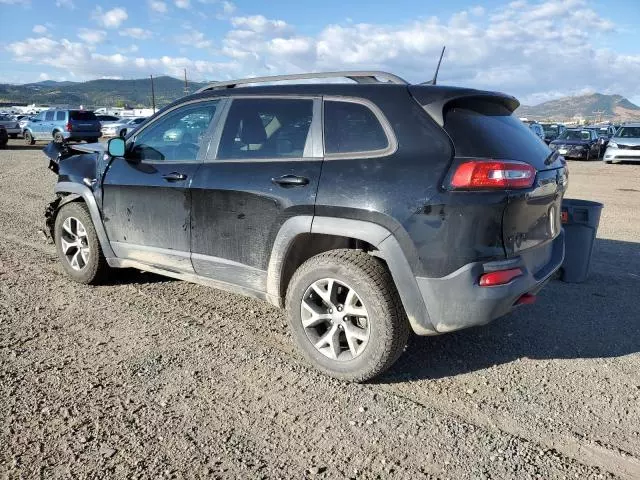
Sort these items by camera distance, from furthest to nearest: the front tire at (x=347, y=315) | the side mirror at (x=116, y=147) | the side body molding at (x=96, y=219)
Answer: the side body molding at (x=96, y=219), the side mirror at (x=116, y=147), the front tire at (x=347, y=315)

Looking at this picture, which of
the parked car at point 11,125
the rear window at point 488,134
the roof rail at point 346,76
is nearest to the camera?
the rear window at point 488,134

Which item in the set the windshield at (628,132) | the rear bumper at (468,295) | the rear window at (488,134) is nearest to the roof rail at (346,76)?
the rear window at (488,134)

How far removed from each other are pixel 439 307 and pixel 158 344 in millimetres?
2039

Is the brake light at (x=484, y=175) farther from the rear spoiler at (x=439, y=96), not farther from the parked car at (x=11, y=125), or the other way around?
the parked car at (x=11, y=125)

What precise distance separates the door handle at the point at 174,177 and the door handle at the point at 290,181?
0.89 meters

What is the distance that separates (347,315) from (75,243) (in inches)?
122

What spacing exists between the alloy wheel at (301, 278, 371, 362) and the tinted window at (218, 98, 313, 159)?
0.91 m

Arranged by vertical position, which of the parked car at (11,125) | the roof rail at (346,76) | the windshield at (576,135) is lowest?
the parked car at (11,125)

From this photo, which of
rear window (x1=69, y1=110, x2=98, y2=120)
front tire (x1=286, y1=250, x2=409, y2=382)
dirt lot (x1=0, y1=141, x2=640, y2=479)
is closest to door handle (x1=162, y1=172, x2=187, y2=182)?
dirt lot (x1=0, y1=141, x2=640, y2=479)

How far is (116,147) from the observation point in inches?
173

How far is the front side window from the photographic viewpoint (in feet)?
13.4

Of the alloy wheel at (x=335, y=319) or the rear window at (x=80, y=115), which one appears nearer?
the alloy wheel at (x=335, y=319)

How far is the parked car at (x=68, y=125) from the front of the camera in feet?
83.8

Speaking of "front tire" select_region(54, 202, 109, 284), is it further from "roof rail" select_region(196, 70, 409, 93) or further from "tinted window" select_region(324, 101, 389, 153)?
"tinted window" select_region(324, 101, 389, 153)
